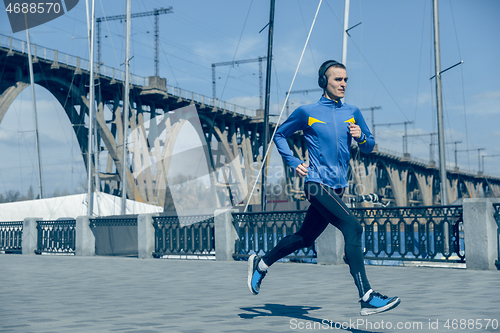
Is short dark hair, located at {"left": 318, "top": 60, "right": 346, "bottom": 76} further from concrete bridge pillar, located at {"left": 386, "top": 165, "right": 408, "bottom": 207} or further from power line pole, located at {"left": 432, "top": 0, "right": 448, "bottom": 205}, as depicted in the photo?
concrete bridge pillar, located at {"left": 386, "top": 165, "right": 408, "bottom": 207}

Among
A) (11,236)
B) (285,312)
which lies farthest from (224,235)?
(11,236)

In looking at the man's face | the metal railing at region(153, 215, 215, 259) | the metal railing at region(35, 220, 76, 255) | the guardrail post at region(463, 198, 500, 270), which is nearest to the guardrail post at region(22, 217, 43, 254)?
the metal railing at region(35, 220, 76, 255)

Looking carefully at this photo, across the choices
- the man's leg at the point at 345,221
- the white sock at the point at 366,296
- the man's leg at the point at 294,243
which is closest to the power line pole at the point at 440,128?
the man's leg at the point at 294,243

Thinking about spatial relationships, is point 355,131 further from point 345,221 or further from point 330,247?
point 330,247

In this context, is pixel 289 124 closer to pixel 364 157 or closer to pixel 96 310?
Result: pixel 96 310

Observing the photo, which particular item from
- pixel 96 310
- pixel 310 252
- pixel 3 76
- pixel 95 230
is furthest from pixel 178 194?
pixel 96 310

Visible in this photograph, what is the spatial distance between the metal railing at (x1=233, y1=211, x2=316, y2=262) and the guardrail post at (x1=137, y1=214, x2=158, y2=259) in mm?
2745

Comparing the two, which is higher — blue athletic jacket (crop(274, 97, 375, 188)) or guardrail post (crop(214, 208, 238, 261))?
blue athletic jacket (crop(274, 97, 375, 188))

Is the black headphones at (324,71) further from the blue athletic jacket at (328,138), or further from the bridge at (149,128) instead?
the bridge at (149,128)

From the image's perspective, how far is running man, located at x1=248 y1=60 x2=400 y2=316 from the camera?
13.2 feet

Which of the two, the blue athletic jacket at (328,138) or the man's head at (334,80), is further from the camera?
the man's head at (334,80)

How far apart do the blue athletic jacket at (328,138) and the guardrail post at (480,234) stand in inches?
208

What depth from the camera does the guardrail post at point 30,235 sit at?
60.4 feet

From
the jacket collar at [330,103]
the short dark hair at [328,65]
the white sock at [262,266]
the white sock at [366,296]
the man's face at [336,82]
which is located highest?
the short dark hair at [328,65]
